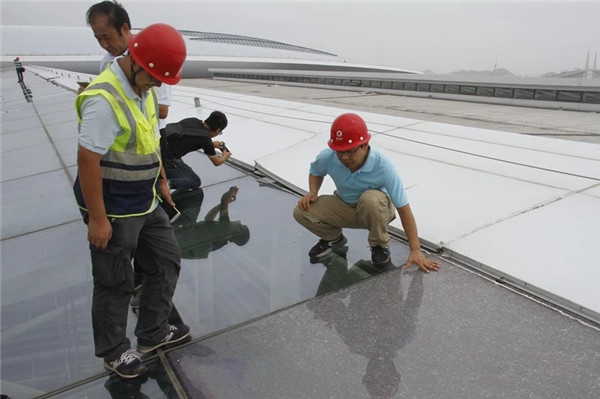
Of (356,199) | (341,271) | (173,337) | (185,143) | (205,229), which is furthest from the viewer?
(185,143)

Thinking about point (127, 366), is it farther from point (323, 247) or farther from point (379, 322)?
point (323, 247)

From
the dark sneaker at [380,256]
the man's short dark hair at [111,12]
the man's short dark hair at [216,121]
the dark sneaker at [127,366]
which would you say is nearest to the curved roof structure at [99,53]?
the man's short dark hair at [216,121]

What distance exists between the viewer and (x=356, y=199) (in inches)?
116

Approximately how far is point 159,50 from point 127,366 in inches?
50.5

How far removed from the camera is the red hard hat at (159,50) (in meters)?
1.63

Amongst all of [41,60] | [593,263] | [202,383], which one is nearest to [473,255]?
[593,263]

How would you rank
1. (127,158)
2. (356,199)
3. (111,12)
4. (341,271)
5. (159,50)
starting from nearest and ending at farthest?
(159,50), (127,158), (111,12), (341,271), (356,199)

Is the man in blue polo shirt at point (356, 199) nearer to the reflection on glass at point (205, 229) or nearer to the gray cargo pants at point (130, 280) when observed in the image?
the reflection on glass at point (205, 229)

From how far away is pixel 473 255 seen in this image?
269 cm

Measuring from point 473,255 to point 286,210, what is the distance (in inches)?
61.4

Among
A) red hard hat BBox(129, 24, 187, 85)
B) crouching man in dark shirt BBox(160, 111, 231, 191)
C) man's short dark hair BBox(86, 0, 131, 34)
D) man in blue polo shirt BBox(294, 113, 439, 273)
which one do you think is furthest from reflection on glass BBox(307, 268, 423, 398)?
crouching man in dark shirt BBox(160, 111, 231, 191)

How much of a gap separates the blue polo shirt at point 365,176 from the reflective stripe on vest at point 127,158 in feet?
4.32

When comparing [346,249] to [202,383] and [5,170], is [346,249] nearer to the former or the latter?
[202,383]

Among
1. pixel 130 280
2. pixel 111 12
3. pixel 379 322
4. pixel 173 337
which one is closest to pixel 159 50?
pixel 130 280
